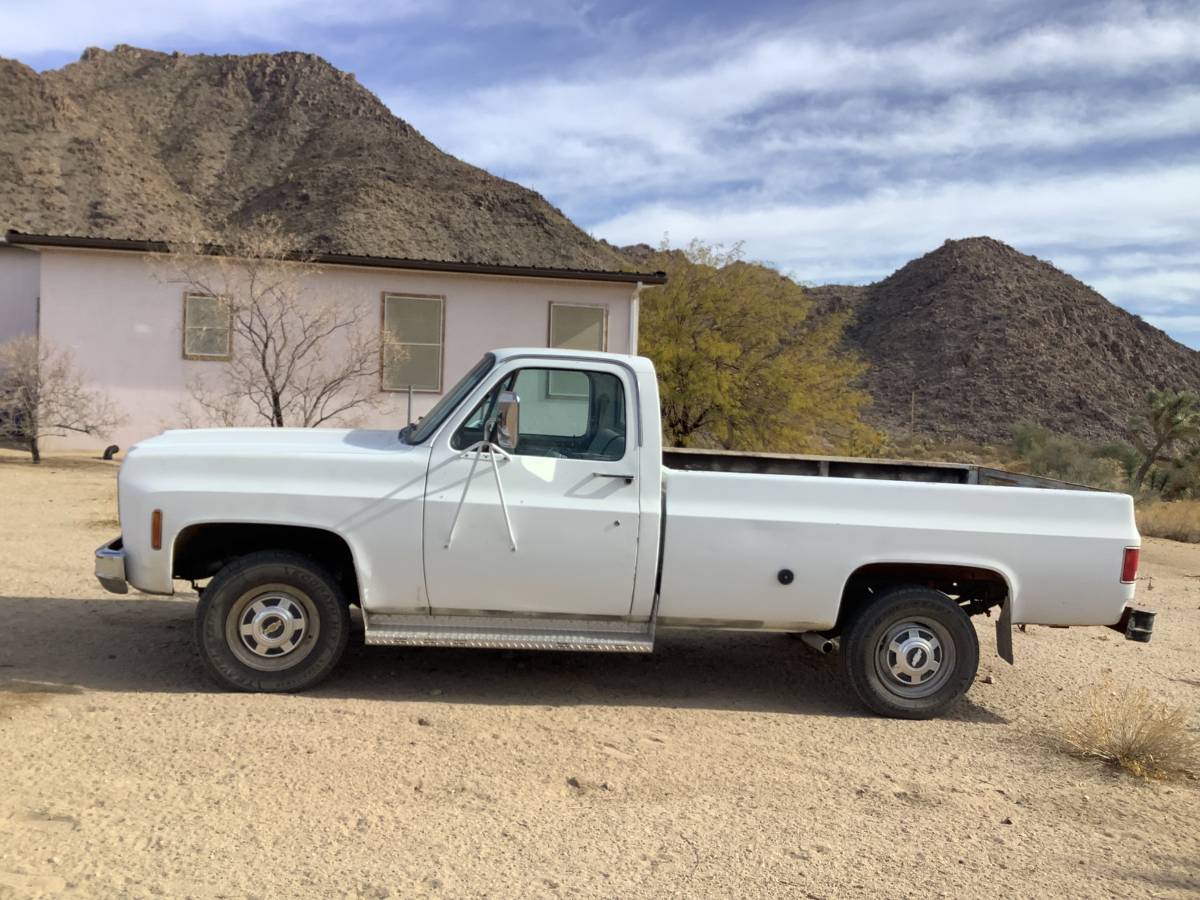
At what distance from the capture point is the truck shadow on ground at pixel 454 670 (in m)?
5.97

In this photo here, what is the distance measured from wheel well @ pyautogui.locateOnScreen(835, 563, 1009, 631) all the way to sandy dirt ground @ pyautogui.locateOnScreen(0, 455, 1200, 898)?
62 centimetres

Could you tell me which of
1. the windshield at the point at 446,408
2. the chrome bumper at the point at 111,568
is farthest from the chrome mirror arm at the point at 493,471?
the chrome bumper at the point at 111,568

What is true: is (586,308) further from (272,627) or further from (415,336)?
(272,627)

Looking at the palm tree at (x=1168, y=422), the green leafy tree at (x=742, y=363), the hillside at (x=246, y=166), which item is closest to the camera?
the green leafy tree at (x=742, y=363)

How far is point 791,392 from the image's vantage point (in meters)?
21.8

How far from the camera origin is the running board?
5.56m

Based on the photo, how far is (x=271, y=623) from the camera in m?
5.62

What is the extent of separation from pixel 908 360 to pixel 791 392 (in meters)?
37.8

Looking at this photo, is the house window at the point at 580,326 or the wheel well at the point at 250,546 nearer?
the wheel well at the point at 250,546

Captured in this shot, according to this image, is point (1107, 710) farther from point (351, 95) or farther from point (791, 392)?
point (351, 95)

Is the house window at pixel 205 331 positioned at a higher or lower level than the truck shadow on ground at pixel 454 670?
higher

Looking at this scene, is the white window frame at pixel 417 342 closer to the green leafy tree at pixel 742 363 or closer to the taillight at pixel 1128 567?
the green leafy tree at pixel 742 363

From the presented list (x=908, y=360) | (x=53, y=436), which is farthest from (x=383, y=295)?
(x=908, y=360)

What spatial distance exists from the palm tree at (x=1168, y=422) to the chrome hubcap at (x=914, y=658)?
26110mm
